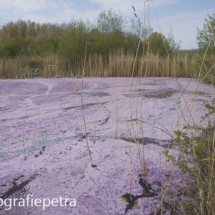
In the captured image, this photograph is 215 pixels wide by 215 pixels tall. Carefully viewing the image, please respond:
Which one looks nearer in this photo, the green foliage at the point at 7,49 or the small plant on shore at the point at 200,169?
the small plant on shore at the point at 200,169

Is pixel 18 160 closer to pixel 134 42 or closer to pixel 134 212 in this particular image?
pixel 134 212

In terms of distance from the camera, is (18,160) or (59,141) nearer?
(18,160)

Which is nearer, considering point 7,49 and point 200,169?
point 200,169

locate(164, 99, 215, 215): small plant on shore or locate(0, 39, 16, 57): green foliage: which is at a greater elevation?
locate(0, 39, 16, 57): green foliage

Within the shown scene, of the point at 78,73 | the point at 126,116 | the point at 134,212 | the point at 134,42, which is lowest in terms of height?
the point at 134,212

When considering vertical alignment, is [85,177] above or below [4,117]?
below

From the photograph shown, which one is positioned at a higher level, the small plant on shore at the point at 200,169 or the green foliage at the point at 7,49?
the green foliage at the point at 7,49

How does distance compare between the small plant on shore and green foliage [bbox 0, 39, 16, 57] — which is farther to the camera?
green foliage [bbox 0, 39, 16, 57]

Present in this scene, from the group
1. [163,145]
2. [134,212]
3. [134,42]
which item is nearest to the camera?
[134,212]

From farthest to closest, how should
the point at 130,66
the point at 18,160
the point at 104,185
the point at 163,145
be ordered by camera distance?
the point at 130,66, the point at 163,145, the point at 18,160, the point at 104,185

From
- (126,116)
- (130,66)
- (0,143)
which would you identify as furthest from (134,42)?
(0,143)

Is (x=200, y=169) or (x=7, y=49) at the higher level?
(x=7, y=49)

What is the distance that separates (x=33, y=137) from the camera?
1.71 meters

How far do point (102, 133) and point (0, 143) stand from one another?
0.84 meters
